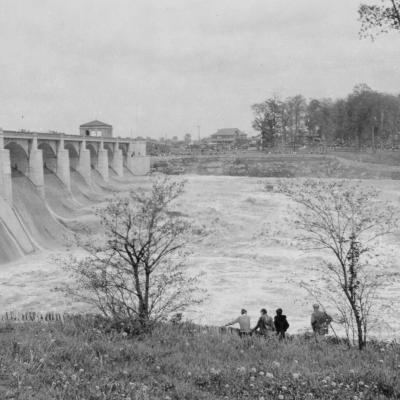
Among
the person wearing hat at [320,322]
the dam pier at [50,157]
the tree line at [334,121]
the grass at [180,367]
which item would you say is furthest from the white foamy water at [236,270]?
the tree line at [334,121]

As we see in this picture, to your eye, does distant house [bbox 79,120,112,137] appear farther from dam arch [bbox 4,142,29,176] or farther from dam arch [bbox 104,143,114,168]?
dam arch [bbox 4,142,29,176]

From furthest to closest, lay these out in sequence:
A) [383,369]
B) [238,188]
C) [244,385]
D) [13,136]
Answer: [238,188] < [13,136] < [383,369] < [244,385]

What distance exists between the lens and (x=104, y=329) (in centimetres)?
1138

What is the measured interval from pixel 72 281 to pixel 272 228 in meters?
17.1

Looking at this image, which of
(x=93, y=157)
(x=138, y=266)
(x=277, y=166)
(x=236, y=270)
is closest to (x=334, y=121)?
(x=277, y=166)

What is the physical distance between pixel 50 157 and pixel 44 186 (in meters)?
6.57

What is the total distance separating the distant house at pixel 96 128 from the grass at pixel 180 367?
209ft

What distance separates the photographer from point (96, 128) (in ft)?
241

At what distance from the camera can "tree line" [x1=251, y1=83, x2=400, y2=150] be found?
3324 inches

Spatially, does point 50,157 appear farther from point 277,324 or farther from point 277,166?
point 277,324

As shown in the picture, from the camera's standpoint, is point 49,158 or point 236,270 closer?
point 236,270

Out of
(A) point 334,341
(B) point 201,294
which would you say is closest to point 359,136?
(B) point 201,294

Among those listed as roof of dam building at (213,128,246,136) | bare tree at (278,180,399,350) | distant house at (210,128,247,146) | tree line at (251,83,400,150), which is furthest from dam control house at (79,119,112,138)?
roof of dam building at (213,128,246,136)

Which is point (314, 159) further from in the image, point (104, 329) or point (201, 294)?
point (104, 329)
